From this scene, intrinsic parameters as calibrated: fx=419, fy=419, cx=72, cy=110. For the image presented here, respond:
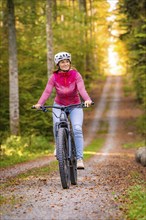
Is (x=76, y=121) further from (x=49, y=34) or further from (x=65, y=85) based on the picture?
(x=49, y=34)

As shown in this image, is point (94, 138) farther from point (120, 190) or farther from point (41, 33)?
point (120, 190)

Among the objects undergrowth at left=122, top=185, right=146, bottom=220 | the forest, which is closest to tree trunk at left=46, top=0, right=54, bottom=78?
the forest

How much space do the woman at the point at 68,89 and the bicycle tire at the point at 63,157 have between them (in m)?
0.48

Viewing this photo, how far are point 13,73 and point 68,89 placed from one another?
13227 millimetres

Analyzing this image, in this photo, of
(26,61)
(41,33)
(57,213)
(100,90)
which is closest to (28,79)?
(26,61)

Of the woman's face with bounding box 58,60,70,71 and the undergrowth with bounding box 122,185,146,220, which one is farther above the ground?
the woman's face with bounding box 58,60,70,71

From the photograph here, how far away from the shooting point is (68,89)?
26.7ft

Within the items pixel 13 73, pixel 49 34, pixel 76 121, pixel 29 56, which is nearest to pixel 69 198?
pixel 76 121

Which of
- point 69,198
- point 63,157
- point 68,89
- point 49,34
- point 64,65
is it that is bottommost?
point 69,198

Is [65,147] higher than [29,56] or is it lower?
lower

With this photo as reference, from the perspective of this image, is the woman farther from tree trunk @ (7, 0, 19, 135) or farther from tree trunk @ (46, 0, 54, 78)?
tree trunk @ (46, 0, 54, 78)

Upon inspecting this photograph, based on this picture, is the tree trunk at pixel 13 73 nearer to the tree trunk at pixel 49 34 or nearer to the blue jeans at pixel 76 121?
the tree trunk at pixel 49 34

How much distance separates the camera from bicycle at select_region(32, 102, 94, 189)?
7.41 meters

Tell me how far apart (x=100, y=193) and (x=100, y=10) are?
181ft
